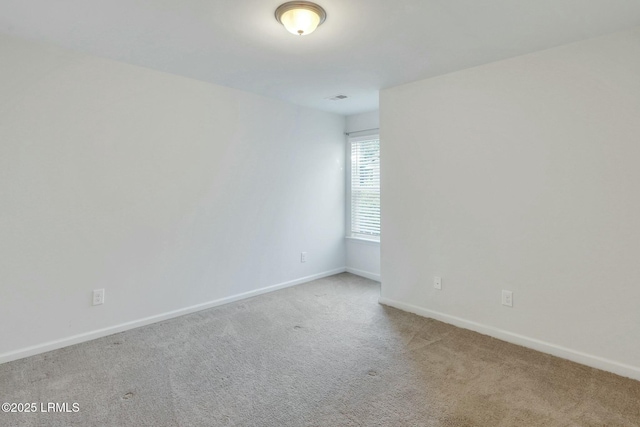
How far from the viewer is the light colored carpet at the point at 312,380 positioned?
1.81 m

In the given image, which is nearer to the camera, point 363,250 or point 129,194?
point 129,194

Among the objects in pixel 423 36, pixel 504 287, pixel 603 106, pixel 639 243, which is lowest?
pixel 504 287

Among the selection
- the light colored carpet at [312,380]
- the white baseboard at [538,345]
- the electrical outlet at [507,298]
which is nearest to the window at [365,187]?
the white baseboard at [538,345]

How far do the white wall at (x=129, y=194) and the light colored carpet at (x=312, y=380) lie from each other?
1.21 feet

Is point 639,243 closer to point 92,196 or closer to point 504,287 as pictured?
point 504,287

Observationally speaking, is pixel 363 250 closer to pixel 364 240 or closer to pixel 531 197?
pixel 364 240

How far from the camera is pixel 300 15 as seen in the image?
196 centimetres

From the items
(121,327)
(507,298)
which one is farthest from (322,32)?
(121,327)

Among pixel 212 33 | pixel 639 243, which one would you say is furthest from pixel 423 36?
pixel 639 243

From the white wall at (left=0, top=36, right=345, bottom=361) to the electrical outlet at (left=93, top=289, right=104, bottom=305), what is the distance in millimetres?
41

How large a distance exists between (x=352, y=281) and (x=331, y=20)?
319cm

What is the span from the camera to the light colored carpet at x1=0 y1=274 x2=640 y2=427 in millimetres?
1806

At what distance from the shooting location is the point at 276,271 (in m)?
4.07

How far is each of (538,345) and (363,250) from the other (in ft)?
8.03
